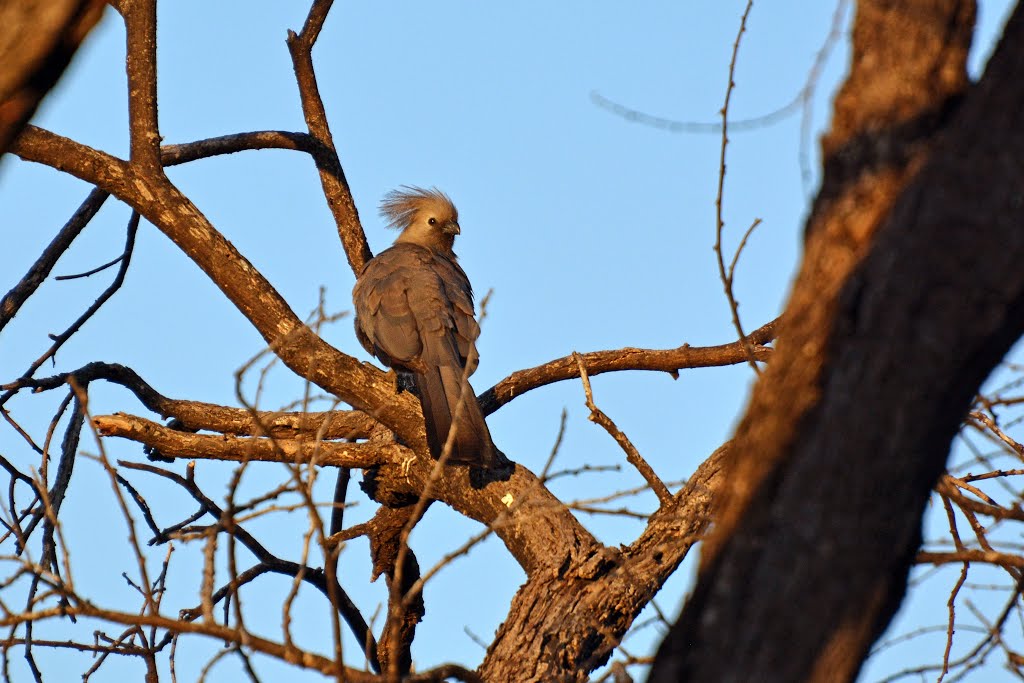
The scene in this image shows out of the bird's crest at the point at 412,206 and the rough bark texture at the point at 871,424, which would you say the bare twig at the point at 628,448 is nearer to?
the rough bark texture at the point at 871,424

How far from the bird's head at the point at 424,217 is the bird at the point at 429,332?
4.58 feet

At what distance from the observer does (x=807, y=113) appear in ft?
8.16

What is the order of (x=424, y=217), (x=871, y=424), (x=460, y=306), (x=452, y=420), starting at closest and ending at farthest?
(x=871, y=424) < (x=452, y=420) < (x=460, y=306) < (x=424, y=217)

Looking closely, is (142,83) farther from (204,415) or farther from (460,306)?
(460,306)

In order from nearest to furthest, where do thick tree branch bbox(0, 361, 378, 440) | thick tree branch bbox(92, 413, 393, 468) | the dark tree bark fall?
the dark tree bark < thick tree branch bbox(92, 413, 393, 468) < thick tree branch bbox(0, 361, 378, 440)

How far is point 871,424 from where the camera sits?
184cm

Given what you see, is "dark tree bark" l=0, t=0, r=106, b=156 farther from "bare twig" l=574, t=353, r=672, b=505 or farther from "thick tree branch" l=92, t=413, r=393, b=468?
"thick tree branch" l=92, t=413, r=393, b=468

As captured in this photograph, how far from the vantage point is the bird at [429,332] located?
5.03 meters

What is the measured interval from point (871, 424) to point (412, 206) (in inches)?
292

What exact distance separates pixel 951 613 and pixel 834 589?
6.71ft

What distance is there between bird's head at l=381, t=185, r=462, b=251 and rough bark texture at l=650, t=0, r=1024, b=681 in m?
6.75

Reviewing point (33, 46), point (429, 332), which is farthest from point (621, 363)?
point (33, 46)

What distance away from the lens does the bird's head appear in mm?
8672

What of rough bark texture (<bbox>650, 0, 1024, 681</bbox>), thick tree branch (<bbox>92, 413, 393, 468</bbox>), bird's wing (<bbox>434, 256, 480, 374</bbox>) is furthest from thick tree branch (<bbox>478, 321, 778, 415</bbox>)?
rough bark texture (<bbox>650, 0, 1024, 681</bbox>)
